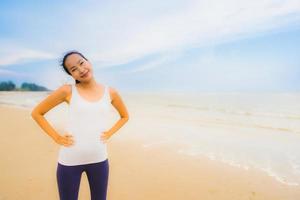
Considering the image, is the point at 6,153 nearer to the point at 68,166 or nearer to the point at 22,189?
the point at 22,189

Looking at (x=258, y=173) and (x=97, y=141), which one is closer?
(x=97, y=141)

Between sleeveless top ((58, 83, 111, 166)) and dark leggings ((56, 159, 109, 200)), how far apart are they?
7 cm

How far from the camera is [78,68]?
238 centimetres

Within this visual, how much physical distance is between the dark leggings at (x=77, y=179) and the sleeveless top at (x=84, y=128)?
67 mm

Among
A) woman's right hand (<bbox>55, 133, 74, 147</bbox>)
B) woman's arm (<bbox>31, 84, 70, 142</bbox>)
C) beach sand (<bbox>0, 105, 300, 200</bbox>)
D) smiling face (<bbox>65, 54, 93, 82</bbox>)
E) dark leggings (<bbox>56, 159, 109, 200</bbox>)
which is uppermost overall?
smiling face (<bbox>65, 54, 93, 82</bbox>)

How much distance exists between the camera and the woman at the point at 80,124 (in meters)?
2.27

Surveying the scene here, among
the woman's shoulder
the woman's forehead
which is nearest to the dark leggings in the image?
the woman's shoulder

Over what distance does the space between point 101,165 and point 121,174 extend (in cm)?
262

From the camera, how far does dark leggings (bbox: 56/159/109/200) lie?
2359 millimetres

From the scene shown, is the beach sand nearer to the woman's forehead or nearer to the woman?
the woman

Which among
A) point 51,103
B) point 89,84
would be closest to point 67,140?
point 51,103

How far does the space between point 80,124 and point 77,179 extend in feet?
1.80

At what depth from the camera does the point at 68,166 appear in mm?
2326

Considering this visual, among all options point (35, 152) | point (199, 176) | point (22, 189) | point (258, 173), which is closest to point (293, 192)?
point (258, 173)
